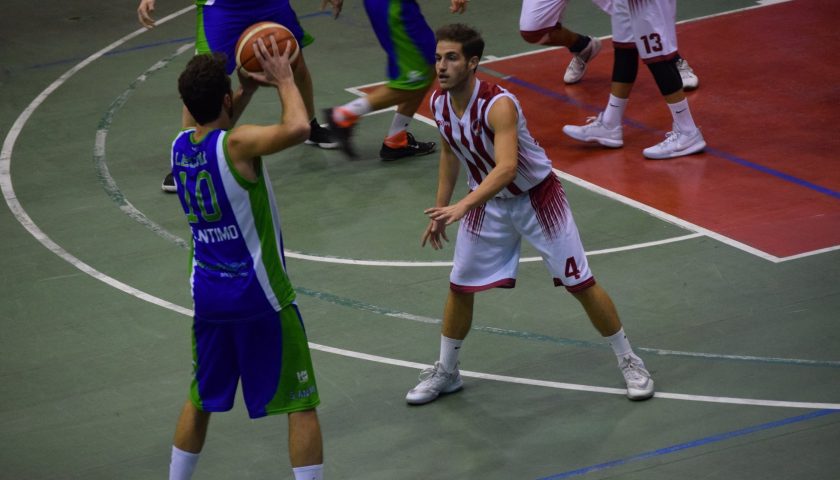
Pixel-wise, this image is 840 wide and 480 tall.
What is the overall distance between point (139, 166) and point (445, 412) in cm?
472

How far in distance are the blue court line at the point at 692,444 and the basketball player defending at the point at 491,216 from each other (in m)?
0.54

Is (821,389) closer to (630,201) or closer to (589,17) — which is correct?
(630,201)

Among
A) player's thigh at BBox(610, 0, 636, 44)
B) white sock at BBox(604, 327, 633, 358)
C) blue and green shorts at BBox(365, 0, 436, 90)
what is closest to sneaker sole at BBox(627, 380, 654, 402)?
white sock at BBox(604, 327, 633, 358)

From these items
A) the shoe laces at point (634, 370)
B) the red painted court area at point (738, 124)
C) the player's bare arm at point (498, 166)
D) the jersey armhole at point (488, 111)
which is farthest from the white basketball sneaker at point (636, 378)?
the red painted court area at point (738, 124)

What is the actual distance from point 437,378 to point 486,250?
0.74 metres

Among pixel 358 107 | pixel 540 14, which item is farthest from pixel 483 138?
pixel 540 14

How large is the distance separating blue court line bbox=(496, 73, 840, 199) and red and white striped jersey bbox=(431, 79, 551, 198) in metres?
3.58

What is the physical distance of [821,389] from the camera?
263 inches

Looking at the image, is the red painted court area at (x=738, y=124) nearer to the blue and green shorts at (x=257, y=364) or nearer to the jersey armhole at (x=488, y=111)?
the jersey armhole at (x=488, y=111)

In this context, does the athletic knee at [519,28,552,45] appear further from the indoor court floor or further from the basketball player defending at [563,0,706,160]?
the basketball player defending at [563,0,706,160]

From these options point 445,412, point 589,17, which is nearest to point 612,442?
point 445,412

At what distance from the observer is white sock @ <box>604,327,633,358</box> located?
674cm

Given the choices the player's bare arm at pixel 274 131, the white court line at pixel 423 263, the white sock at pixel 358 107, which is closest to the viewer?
the player's bare arm at pixel 274 131

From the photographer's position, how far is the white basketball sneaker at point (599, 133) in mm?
10508
